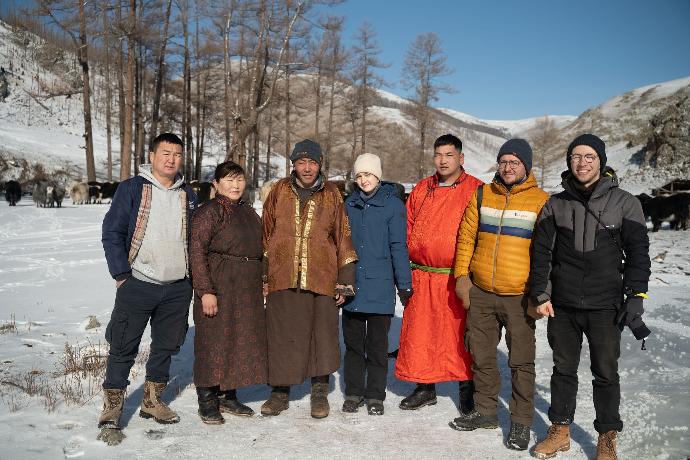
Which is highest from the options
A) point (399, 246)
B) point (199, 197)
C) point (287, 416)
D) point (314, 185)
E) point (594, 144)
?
point (594, 144)

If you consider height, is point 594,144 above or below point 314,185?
above

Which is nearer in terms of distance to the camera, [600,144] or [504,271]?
[600,144]

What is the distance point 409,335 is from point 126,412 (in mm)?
2294

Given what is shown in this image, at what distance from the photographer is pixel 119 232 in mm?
3232

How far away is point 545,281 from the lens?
3.11m

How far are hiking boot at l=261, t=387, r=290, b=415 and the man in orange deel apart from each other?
3.11 ft

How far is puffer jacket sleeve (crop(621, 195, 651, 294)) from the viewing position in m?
2.81

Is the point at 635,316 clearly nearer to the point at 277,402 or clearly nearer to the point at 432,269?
the point at 432,269

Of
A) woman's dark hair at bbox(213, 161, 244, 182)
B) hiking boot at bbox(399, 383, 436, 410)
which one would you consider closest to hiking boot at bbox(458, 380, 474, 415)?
hiking boot at bbox(399, 383, 436, 410)

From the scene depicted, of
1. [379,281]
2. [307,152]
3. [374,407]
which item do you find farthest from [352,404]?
[307,152]

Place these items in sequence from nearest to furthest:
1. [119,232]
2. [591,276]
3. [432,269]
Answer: [591,276]
[119,232]
[432,269]

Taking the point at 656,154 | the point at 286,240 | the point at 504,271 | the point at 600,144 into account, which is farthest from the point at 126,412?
the point at 656,154

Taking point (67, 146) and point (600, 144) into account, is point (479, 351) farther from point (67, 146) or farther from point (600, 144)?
point (67, 146)

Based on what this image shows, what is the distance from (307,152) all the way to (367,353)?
171 cm
